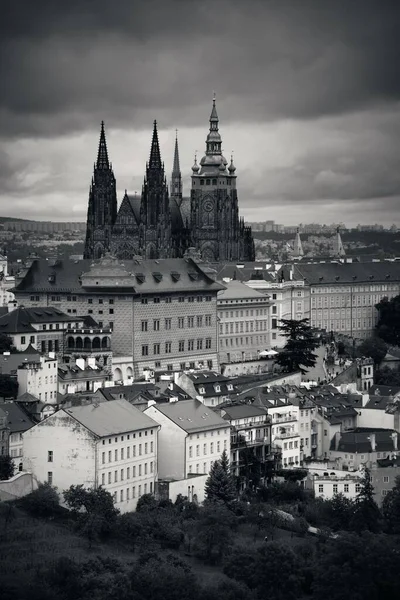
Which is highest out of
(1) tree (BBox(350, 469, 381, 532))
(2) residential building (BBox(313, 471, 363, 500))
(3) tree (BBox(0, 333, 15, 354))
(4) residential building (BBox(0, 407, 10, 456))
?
(3) tree (BBox(0, 333, 15, 354))

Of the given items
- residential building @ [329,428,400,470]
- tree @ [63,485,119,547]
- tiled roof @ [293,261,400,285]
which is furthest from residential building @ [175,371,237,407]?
tiled roof @ [293,261,400,285]

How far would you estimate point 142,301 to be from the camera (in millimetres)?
117750

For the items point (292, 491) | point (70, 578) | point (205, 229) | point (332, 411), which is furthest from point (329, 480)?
point (205, 229)

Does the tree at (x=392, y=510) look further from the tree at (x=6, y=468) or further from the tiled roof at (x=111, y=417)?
the tree at (x=6, y=468)

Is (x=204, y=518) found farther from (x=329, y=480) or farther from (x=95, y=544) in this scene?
(x=329, y=480)

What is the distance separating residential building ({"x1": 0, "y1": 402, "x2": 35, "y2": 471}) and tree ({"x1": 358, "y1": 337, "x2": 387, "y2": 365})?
134ft

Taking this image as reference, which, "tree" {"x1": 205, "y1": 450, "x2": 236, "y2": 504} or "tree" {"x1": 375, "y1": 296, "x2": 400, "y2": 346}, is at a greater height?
"tree" {"x1": 375, "y1": 296, "x2": 400, "y2": 346}

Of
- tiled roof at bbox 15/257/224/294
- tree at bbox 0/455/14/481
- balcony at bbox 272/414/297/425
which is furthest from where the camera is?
tiled roof at bbox 15/257/224/294

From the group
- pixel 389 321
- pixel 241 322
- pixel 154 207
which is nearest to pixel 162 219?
pixel 154 207

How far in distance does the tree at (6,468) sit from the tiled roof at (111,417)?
296cm

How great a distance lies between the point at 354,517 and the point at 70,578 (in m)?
15.7

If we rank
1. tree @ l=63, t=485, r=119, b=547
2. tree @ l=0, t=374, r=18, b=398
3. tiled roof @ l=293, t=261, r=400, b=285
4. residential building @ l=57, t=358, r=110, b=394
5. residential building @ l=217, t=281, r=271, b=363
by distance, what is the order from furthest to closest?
1. tiled roof @ l=293, t=261, r=400, b=285
2. residential building @ l=217, t=281, r=271, b=363
3. residential building @ l=57, t=358, r=110, b=394
4. tree @ l=0, t=374, r=18, b=398
5. tree @ l=63, t=485, r=119, b=547

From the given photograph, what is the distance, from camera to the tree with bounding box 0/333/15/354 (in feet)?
352

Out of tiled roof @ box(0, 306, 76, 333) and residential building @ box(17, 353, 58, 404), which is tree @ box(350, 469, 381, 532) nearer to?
residential building @ box(17, 353, 58, 404)
